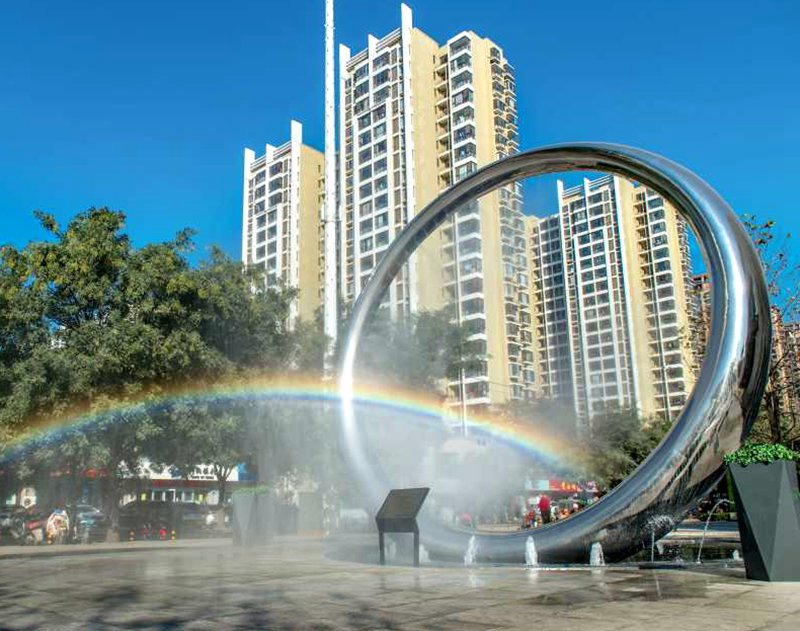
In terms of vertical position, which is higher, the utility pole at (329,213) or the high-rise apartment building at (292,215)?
the high-rise apartment building at (292,215)

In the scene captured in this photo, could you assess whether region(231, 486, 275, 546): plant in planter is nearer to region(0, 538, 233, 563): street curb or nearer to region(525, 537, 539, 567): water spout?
region(0, 538, 233, 563): street curb

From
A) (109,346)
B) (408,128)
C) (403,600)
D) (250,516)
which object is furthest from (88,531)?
(408,128)

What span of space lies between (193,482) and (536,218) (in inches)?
1655

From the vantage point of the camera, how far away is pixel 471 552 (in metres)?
11.4

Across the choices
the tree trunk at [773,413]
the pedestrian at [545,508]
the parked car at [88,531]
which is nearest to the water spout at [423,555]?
the pedestrian at [545,508]

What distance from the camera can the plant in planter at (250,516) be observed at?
763 inches

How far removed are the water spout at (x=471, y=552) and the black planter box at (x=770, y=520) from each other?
14.0 feet

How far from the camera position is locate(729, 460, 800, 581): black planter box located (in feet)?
26.0

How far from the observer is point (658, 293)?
30.8 meters

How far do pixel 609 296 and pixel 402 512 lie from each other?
19.4 meters

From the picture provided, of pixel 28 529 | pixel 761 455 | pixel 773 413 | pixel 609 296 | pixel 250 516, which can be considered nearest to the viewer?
pixel 761 455

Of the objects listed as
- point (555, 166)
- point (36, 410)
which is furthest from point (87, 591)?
point (36, 410)

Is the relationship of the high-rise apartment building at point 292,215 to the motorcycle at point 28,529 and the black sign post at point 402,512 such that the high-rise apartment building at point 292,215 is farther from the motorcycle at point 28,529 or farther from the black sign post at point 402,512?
the black sign post at point 402,512

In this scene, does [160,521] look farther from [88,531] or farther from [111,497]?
[111,497]
